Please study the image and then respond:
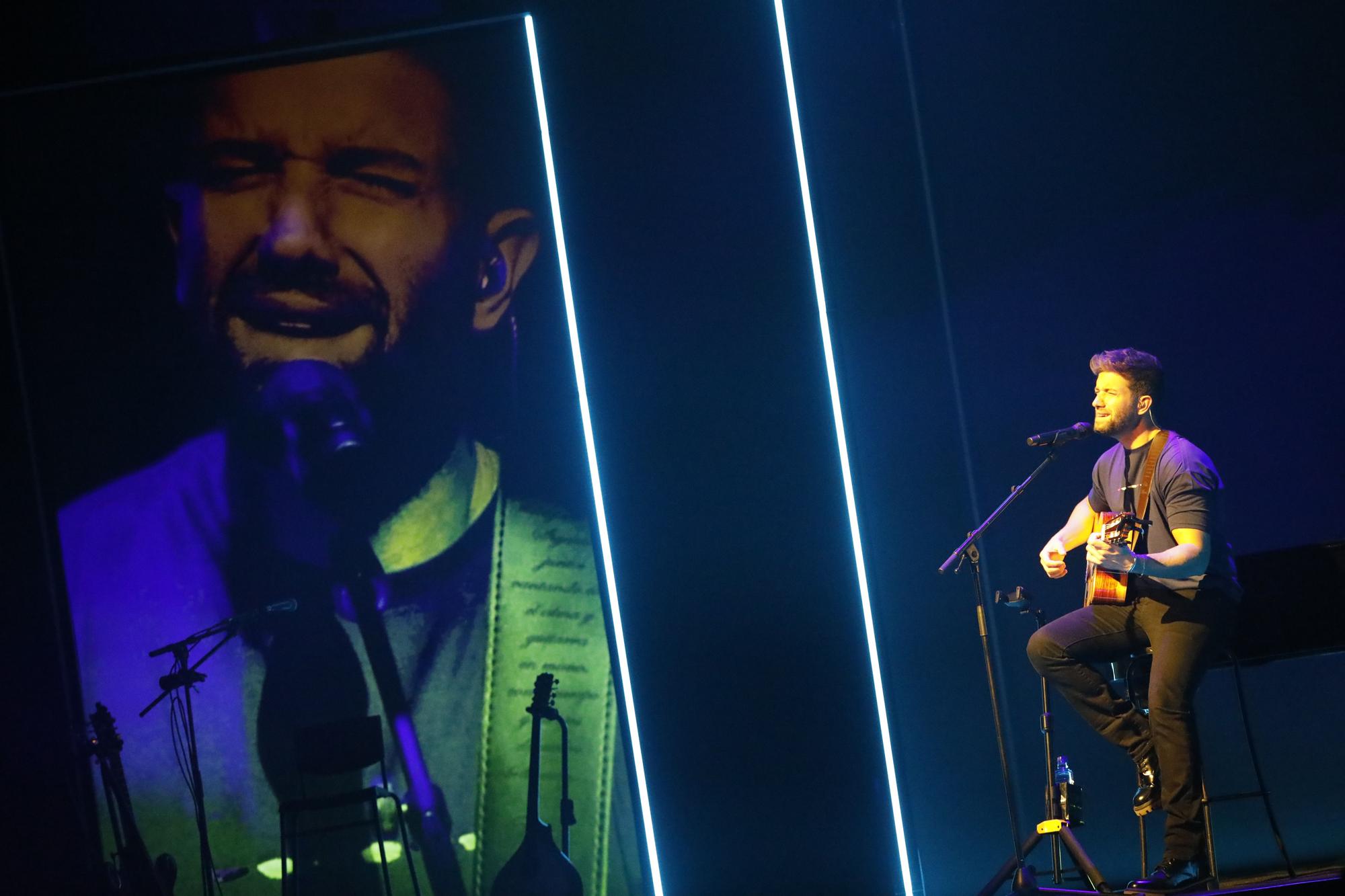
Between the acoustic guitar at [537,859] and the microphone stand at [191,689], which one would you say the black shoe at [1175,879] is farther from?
the microphone stand at [191,689]

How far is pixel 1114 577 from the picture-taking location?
12.7 ft

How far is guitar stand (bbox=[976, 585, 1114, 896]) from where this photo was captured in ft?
12.1

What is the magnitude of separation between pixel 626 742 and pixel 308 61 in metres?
2.90

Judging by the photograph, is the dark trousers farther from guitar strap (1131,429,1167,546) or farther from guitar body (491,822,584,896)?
guitar body (491,822,584,896)

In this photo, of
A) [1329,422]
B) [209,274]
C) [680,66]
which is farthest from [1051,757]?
[209,274]

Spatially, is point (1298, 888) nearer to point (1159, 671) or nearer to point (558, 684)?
point (1159, 671)

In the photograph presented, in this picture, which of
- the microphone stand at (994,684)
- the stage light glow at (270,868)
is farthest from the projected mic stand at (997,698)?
the stage light glow at (270,868)

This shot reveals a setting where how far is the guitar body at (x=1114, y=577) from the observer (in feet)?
12.7

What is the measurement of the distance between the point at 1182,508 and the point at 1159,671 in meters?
0.50

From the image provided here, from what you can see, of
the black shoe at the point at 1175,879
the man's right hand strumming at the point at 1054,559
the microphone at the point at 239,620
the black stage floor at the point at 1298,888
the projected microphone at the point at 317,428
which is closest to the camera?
the black stage floor at the point at 1298,888

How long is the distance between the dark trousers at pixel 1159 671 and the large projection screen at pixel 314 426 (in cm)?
163

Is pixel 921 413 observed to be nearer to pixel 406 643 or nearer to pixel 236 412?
pixel 406 643

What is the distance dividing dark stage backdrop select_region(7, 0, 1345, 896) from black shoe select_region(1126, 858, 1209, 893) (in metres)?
0.85

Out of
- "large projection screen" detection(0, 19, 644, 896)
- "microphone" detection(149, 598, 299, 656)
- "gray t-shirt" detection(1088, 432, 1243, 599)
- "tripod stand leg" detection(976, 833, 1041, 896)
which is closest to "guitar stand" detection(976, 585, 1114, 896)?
"tripod stand leg" detection(976, 833, 1041, 896)
